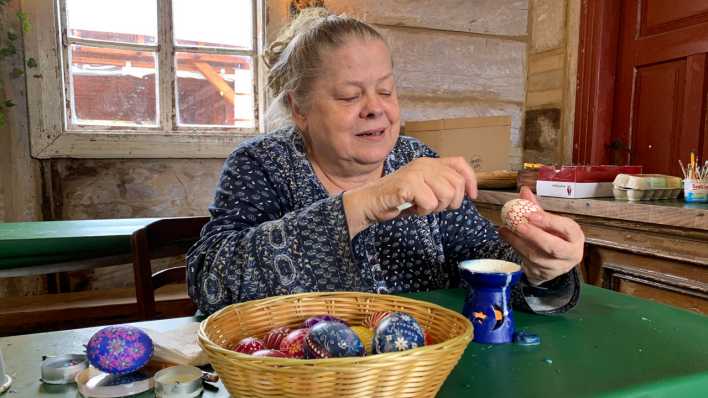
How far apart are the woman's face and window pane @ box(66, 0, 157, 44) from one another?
2345 millimetres

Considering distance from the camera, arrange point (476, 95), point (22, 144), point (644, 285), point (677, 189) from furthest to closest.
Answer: point (476, 95), point (22, 144), point (677, 189), point (644, 285)

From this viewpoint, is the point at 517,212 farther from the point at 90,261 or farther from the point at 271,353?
the point at 90,261

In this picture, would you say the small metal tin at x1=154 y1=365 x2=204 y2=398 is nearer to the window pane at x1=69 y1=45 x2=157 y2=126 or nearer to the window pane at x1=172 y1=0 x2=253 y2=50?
the window pane at x1=69 y1=45 x2=157 y2=126

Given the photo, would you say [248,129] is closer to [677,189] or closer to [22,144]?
[22,144]

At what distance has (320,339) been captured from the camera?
624 mm

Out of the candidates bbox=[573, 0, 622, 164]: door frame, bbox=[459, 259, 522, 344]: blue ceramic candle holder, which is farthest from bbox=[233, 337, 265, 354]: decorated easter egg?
bbox=[573, 0, 622, 164]: door frame

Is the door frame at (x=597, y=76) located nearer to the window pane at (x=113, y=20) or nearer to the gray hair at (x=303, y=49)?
the gray hair at (x=303, y=49)

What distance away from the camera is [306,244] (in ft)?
3.08

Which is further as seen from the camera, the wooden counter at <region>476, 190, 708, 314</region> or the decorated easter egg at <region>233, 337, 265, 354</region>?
the wooden counter at <region>476, 190, 708, 314</region>

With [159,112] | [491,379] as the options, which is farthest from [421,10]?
[491,379]

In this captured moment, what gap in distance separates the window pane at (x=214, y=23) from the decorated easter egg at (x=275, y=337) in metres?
2.90

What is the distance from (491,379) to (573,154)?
9.97 feet

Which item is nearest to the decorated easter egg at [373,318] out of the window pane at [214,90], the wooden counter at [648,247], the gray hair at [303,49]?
the gray hair at [303,49]

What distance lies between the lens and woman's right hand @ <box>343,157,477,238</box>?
2.91 feet
